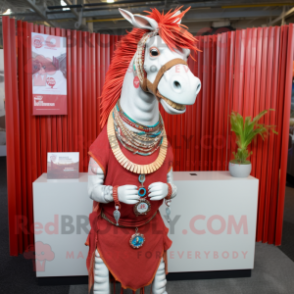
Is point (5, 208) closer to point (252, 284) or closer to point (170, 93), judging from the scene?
point (252, 284)

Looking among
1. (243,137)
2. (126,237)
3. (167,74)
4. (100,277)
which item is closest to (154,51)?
(167,74)

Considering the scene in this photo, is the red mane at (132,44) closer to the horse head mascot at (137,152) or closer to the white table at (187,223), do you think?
the horse head mascot at (137,152)

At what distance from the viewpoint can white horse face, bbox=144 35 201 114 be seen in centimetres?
101

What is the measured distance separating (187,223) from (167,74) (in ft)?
4.70

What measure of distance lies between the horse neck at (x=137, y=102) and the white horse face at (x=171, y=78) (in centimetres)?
11

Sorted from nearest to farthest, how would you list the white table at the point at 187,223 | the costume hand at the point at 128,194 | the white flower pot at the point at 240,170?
1. the costume hand at the point at 128,194
2. the white table at the point at 187,223
3. the white flower pot at the point at 240,170

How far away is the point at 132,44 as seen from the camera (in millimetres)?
1258

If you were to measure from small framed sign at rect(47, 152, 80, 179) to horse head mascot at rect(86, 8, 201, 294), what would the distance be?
0.75m

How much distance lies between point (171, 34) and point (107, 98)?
0.46 meters

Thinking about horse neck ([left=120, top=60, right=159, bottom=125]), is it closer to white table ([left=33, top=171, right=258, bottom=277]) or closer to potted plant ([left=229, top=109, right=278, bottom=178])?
white table ([left=33, top=171, right=258, bottom=277])

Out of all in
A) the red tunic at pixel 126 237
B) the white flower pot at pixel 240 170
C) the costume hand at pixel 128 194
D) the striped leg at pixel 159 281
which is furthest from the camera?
the white flower pot at pixel 240 170

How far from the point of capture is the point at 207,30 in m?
4.42

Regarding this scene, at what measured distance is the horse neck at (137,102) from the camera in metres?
1.22

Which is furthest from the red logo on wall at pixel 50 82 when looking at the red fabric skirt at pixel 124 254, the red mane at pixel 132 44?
the red fabric skirt at pixel 124 254
